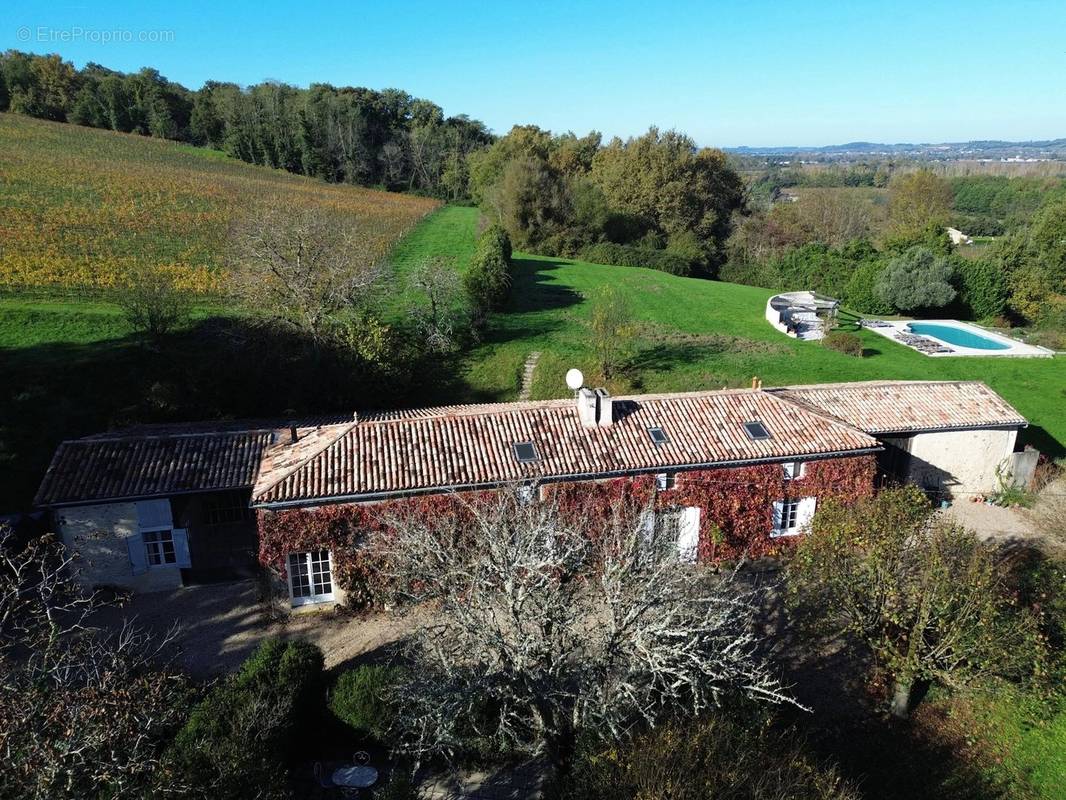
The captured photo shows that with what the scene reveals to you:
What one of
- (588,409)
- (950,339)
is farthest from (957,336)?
(588,409)

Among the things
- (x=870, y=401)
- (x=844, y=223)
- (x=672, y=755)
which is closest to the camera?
(x=672, y=755)

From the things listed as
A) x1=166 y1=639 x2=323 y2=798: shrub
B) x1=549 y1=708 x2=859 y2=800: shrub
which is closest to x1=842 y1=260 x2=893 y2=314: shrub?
x1=549 y1=708 x2=859 y2=800: shrub

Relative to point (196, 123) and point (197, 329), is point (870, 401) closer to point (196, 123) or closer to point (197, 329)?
point (197, 329)

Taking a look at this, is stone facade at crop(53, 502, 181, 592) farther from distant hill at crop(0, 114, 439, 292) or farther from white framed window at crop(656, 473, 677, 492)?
distant hill at crop(0, 114, 439, 292)

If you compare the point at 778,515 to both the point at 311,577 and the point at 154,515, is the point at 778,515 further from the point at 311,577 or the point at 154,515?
the point at 154,515

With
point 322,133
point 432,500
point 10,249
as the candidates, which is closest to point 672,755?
point 432,500
